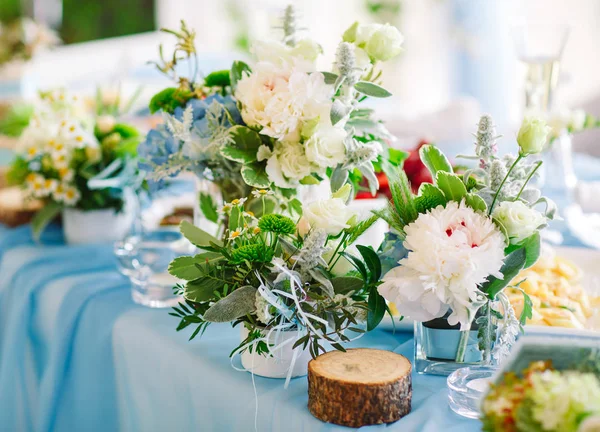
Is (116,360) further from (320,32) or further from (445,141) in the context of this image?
(320,32)

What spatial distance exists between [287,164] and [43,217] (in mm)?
864

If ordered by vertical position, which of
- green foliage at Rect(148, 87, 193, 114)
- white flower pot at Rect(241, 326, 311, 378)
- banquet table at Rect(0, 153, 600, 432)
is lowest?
banquet table at Rect(0, 153, 600, 432)

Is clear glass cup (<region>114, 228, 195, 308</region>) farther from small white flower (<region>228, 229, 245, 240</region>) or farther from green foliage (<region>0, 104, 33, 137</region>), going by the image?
green foliage (<region>0, 104, 33, 137</region>)

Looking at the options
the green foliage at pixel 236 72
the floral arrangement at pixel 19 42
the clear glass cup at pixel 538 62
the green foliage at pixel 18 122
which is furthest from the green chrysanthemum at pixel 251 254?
the floral arrangement at pixel 19 42

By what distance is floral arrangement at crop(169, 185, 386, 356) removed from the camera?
75 centimetres

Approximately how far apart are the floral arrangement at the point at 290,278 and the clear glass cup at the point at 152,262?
0.78ft

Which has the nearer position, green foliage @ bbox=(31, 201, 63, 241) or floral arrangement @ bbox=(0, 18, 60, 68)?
green foliage @ bbox=(31, 201, 63, 241)

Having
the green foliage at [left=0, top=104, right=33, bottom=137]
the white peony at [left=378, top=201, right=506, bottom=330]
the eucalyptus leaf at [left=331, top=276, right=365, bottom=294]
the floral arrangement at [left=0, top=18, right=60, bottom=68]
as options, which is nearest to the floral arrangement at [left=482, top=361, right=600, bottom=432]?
the white peony at [left=378, top=201, right=506, bottom=330]

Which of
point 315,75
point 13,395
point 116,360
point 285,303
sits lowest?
point 13,395

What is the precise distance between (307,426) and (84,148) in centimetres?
99

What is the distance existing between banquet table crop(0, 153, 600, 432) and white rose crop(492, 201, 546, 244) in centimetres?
21

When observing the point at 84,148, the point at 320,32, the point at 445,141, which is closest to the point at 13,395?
the point at 84,148

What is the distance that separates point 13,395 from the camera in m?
1.34

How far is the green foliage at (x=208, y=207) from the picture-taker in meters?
1.09
